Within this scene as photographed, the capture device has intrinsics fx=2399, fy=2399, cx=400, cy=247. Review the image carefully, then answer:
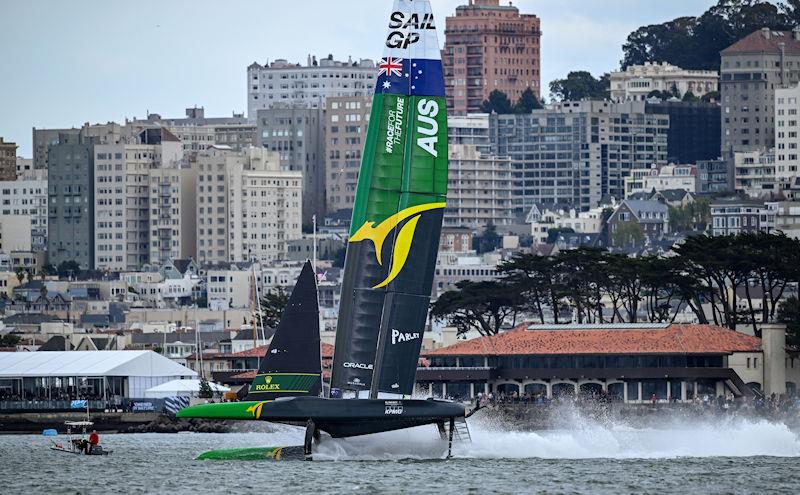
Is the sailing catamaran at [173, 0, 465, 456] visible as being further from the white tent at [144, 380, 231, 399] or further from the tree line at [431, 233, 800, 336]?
the tree line at [431, 233, 800, 336]

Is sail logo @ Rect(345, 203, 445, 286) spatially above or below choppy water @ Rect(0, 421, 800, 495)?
above

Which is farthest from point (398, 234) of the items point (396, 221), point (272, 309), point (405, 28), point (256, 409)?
point (272, 309)

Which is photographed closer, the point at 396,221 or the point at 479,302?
the point at 396,221

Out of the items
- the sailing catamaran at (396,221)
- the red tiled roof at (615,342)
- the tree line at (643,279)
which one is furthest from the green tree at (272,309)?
the sailing catamaran at (396,221)

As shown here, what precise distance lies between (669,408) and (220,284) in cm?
11039

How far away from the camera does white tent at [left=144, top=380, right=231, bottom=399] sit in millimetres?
99325

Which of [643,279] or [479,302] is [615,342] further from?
[479,302]

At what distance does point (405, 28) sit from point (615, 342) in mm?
A: 41236

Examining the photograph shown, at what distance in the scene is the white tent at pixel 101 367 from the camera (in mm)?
100625

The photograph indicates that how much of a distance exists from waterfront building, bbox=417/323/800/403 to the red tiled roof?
41 millimetres

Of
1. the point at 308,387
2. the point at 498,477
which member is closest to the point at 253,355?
the point at 308,387

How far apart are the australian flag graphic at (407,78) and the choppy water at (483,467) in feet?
27.7

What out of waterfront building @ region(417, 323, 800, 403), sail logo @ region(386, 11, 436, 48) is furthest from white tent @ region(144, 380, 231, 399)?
A: sail logo @ region(386, 11, 436, 48)

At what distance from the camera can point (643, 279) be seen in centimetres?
11231
